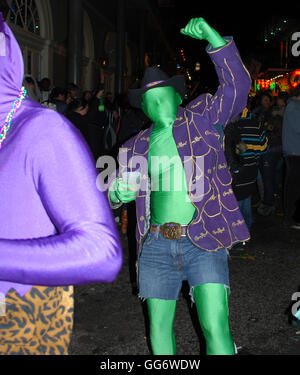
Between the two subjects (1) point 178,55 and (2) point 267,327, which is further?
(1) point 178,55

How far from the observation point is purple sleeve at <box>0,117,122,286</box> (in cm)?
90

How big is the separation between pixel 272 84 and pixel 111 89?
11334mm

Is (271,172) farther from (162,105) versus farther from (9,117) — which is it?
(9,117)

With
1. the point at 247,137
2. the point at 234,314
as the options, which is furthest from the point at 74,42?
the point at 234,314

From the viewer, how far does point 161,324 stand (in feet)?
8.79

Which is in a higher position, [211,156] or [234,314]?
[211,156]

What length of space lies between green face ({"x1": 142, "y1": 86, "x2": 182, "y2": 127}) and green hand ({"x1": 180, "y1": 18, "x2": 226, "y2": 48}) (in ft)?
1.23

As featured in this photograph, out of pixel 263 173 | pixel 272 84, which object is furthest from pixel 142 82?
pixel 272 84

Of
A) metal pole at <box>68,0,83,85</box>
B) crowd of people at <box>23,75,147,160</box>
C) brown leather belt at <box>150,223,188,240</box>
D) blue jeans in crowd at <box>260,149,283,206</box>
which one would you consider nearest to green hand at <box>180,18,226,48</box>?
brown leather belt at <box>150,223,188,240</box>

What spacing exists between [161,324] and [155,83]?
148 centimetres

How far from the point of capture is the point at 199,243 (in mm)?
2629
